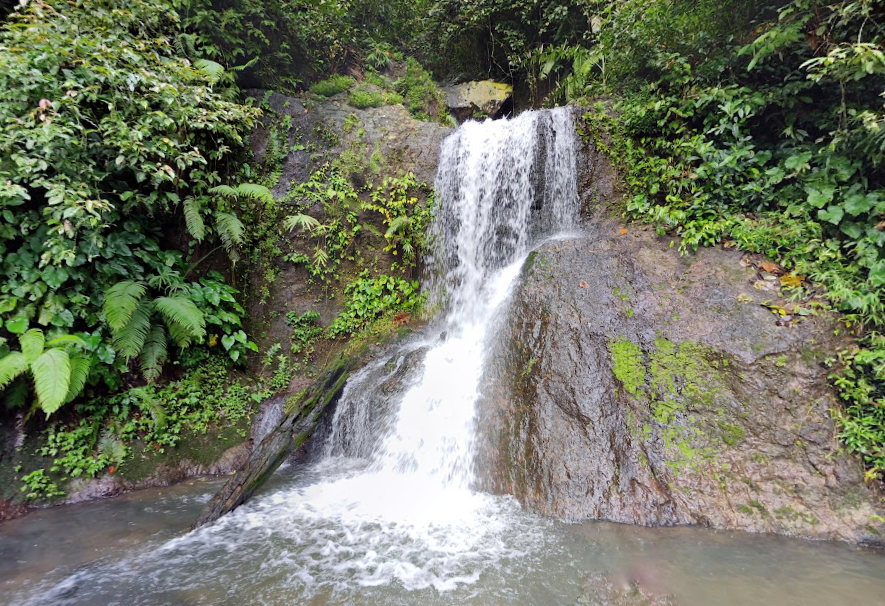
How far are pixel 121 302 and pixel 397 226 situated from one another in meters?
3.95

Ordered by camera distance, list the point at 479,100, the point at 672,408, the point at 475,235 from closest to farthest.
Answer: the point at 672,408 → the point at 475,235 → the point at 479,100

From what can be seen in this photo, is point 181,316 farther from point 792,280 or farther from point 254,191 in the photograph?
point 792,280

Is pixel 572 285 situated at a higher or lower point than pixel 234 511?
higher

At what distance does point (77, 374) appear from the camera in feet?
13.5

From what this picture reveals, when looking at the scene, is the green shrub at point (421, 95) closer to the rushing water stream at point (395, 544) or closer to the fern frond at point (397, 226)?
the fern frond at point (397, 226)

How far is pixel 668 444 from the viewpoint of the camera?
3.74 meters

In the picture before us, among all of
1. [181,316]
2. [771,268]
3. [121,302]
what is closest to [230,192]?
[181,316]

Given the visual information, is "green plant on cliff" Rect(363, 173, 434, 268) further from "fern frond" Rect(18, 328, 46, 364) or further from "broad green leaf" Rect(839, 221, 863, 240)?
"broad green leaf" Rect(839, 221, 863, 240)

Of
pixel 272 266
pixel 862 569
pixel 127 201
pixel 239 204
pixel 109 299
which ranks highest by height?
pixel 239 204

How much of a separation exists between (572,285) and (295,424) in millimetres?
3769

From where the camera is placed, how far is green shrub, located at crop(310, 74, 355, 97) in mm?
8336

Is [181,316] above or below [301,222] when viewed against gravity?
below

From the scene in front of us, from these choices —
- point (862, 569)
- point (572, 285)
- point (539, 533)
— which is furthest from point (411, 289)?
point (862, 569)

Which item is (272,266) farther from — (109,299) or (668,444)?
(668,444)
